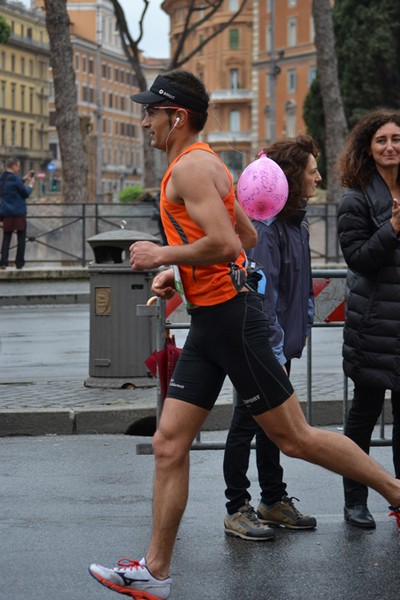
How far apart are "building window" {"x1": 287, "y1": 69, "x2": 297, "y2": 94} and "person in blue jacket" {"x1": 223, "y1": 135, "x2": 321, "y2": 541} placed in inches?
3674

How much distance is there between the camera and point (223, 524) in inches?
243

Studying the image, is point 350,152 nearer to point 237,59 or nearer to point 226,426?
point 226,426

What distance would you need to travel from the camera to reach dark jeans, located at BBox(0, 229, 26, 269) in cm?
2377

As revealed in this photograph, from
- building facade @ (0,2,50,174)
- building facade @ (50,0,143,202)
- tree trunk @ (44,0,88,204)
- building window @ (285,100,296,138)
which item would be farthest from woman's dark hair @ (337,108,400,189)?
building facade @ (50,0,143,202)

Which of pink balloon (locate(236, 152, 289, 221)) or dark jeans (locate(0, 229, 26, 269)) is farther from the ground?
pink balloon (locate(236, 152, 289, 221))

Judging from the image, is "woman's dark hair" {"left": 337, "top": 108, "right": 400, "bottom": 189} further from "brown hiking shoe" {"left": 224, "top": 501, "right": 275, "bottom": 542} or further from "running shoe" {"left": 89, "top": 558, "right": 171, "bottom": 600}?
"running shoe" {"left": 89, "top": 558, "right": 171, "bottom": 600}

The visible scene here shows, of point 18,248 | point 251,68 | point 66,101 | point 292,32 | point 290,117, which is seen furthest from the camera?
point 251,68

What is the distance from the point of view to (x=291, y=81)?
98875 mm

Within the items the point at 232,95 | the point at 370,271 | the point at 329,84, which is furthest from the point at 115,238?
the point at 232,95

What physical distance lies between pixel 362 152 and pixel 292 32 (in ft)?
309

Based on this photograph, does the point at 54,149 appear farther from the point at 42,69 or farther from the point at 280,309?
the point at 280,309

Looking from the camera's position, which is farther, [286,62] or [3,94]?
[3,94]

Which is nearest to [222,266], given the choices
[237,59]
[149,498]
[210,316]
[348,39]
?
[210,316]

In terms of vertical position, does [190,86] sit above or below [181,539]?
above
